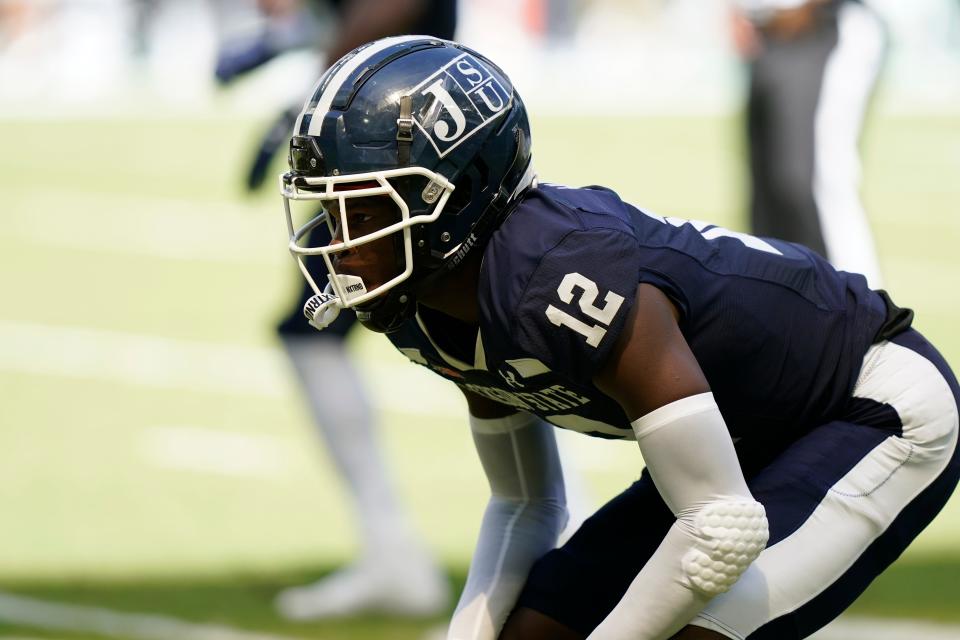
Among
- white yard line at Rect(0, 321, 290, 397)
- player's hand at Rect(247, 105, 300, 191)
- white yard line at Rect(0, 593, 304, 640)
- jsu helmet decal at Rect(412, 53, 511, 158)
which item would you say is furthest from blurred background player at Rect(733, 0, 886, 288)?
white yard line at Rect(0, 321, 290, 397)

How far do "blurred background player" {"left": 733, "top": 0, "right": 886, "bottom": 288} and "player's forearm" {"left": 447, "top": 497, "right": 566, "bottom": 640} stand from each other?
2.31m

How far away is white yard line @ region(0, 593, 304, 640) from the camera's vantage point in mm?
4465

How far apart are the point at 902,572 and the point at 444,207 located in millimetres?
2884

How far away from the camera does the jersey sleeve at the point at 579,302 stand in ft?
7.41

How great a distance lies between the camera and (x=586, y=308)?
2262 mm

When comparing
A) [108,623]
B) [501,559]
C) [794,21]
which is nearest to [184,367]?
[108,623]

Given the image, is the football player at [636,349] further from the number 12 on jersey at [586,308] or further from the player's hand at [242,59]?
the player's hand at [242,59]

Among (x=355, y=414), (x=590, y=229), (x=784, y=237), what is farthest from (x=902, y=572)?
(x=590, y=229)

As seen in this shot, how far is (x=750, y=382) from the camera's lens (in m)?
2.56

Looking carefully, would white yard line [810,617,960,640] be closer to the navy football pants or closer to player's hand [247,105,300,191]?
the navy football pants

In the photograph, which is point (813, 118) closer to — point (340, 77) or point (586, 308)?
point (340, 77)

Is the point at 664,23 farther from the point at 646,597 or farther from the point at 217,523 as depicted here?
the point at 646,597

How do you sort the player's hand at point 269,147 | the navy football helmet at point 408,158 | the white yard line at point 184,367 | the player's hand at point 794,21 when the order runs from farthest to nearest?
the white yard line at point 184,367 → the player's hand at point 794,21 → the player's hand at point 269,147 → the navy football helmet at point 408,158

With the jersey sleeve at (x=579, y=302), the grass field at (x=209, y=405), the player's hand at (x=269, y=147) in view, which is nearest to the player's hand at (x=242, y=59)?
the player's hand at (x=269, y=147)
